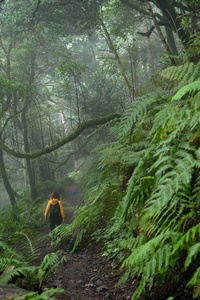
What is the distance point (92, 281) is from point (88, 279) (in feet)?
0.46

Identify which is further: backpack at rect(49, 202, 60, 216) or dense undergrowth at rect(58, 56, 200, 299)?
backpack at rect(49, 202, 60, 216)

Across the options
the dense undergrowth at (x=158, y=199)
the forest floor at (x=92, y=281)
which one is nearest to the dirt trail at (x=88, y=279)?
the forest floor at (x=92, y=281)

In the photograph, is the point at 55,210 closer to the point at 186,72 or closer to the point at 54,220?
the point at 54,220

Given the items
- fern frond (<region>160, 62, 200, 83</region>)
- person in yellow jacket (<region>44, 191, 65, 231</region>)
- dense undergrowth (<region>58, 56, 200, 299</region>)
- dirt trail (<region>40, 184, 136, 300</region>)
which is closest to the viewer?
dense undergrowth (<region>58, 56, 200, 299</region>)

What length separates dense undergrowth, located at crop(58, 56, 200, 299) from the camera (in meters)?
2.19

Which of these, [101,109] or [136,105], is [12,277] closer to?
[136,105]

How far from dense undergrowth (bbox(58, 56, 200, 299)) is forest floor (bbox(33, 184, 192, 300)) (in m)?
0.12

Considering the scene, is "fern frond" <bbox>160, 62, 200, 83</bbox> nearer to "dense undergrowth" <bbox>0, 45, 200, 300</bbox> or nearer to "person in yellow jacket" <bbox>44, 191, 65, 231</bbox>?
"dense undergrowth" <bbox>0, 45, 200, 300</bbox>

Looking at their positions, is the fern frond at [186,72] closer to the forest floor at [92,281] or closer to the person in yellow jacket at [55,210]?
the forest floor at [92,281]

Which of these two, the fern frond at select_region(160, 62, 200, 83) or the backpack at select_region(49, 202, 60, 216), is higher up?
the fern frond at select_region(160, 62, 200, 83)

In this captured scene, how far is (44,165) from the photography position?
1645 centimetres

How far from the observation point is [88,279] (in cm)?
373

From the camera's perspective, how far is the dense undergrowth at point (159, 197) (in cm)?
219

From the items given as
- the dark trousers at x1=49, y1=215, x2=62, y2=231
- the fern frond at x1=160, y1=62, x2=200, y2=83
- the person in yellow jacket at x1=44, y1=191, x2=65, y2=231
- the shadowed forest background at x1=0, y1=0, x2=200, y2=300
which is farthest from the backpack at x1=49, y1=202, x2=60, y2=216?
the fern frond at x1=160, y1=62, x2=200, y2=83
